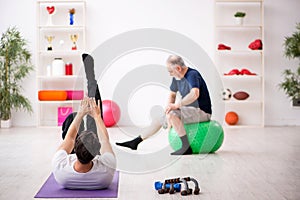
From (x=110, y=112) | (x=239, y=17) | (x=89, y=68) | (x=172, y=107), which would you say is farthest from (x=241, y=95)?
(x=89, y=68)

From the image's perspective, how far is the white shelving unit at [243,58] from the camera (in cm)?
741

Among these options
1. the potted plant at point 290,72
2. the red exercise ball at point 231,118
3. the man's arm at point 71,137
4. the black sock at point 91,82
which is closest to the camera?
the man's arm at point 71,137

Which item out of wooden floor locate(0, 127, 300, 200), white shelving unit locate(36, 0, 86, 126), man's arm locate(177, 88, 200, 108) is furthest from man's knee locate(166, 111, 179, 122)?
white shelving unit locate(36, 0, 86, 126)

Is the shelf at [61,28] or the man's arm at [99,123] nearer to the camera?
the man's arm at [99,123]

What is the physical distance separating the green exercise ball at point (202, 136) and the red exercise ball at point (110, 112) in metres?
2.37

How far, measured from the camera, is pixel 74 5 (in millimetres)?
7406

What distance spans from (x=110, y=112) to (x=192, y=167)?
3.05m

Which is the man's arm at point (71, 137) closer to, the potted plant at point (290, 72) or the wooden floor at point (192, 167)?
the wooden floor at point (192, 167)

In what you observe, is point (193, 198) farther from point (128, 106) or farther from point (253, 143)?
point (128, 106)

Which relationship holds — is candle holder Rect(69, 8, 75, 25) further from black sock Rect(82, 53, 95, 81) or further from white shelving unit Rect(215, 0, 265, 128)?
black sock Rect(82, 53, 95, 81)

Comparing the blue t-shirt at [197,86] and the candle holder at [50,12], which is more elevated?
the candle holder at [50,12]

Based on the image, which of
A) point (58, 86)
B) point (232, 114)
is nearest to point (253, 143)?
point (232, 114)

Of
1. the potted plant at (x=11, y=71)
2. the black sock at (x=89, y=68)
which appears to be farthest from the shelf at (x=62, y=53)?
the black sock at (x=89, y=68)

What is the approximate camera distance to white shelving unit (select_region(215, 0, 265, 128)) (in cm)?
741
